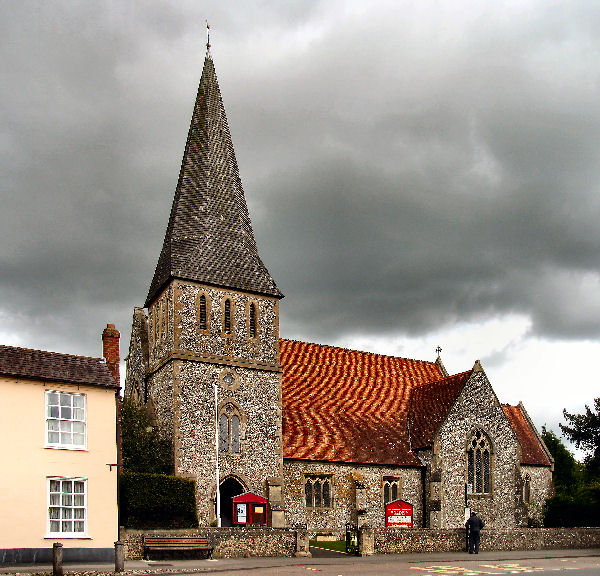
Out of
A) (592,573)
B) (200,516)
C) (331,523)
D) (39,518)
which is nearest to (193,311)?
(200,516)

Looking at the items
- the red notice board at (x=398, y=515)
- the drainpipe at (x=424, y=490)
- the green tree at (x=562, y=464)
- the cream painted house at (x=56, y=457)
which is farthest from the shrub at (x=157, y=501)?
the green tree at (x=562, y=464)

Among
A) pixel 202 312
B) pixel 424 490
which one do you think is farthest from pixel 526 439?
pixel 202 312

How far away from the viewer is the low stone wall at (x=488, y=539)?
105ft

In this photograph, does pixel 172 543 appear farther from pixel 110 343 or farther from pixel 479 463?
pixel 479 463

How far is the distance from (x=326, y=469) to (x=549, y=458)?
78.8 feet

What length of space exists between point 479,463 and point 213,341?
17517 millimetres

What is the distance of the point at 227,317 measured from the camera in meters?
41.9

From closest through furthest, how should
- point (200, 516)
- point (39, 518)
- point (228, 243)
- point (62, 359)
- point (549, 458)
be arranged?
1. point (39, 518)
2. point (62, 359)
3. point (200, 516)
4. point (228, 243)
5. point (549, 458)

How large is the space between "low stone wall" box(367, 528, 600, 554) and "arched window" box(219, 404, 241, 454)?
415 inches

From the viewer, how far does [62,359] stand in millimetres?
27312

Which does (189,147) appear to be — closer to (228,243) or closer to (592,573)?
(228,243)

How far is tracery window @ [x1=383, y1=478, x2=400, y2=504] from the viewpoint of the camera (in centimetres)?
4466

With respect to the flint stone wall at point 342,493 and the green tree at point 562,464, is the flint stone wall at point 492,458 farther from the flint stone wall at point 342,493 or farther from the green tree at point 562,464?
the green tree at point 562,464

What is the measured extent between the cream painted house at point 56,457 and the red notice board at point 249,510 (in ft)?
31.0
